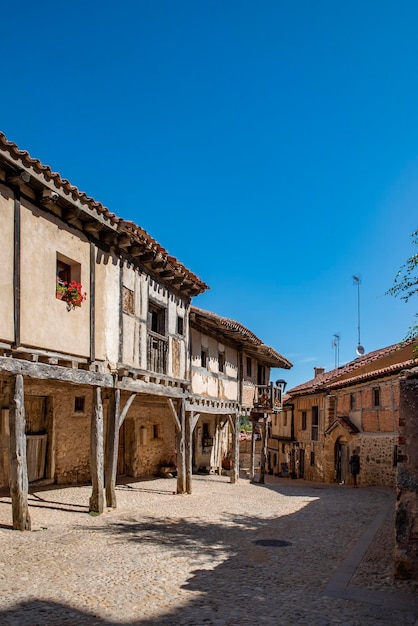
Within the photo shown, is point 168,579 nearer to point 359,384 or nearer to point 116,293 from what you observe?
point 116,293

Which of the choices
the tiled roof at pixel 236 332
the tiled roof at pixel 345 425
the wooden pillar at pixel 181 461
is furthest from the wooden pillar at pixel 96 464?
the tiled roof at pixel 345 425

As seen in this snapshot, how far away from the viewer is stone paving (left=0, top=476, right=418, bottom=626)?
5.61 meters

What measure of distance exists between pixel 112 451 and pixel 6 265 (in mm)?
5029

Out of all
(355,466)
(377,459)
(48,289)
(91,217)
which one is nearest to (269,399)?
(355,466)

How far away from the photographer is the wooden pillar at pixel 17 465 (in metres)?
8.93

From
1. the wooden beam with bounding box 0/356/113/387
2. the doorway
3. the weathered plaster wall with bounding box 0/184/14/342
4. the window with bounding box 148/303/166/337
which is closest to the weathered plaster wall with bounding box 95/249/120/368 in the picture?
the wooden beam with bounding box 0/356/113/387

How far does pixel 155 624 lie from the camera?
525 cm

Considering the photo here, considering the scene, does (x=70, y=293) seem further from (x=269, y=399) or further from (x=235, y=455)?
(x=269, y=399)

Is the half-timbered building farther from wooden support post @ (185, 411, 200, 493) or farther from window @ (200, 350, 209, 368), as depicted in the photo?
window @ (200, 350, 209, 368)

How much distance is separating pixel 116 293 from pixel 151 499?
17.8 ft

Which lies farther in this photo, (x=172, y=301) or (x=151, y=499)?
(x=172, y=301)

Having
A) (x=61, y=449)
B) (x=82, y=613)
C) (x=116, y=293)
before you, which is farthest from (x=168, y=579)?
(x=61, y=449)

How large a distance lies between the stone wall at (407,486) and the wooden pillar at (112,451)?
669 cm

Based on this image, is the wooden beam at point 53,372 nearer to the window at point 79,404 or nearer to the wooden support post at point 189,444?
the window at point 79,404
